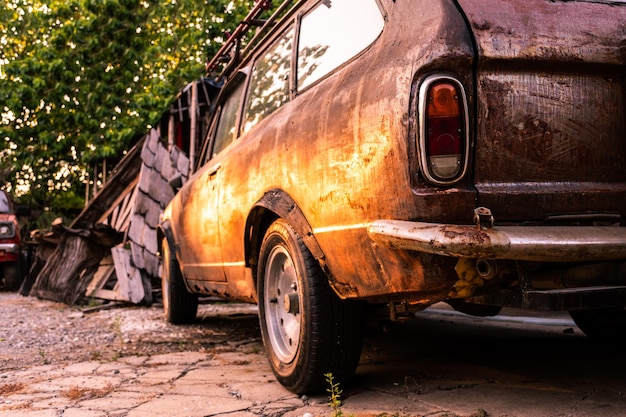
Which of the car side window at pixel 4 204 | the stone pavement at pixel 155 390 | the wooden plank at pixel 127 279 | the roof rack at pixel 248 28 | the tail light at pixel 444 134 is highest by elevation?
the roof rack at pixel 248 28

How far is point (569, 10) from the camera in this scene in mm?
2395

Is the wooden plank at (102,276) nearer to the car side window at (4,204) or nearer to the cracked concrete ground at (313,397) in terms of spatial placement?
the cracked concrete ground at (313,397)

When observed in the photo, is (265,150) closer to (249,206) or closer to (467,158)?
(249,206)

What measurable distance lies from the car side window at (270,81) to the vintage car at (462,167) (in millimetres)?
747

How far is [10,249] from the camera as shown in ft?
36.0

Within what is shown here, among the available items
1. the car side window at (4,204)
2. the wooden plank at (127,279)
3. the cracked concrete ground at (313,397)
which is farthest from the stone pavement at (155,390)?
the car side window at (4,204)

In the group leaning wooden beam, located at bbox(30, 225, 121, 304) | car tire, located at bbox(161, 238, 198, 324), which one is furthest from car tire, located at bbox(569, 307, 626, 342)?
leaning wooden beam, located at bbox(30, 225, 121, 304)

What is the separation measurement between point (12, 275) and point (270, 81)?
9.17 meters

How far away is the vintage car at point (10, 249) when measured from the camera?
1098 centimetres

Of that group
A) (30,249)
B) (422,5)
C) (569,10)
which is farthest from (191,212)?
(30,249)

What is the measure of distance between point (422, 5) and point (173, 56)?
47.4 feet

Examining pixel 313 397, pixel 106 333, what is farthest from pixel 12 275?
pixel 313 397

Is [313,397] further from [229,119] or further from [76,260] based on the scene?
[76,260]

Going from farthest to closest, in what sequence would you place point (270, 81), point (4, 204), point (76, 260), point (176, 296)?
point (4, 204), point (76, 260), point (176, 296), point (270, 81)
